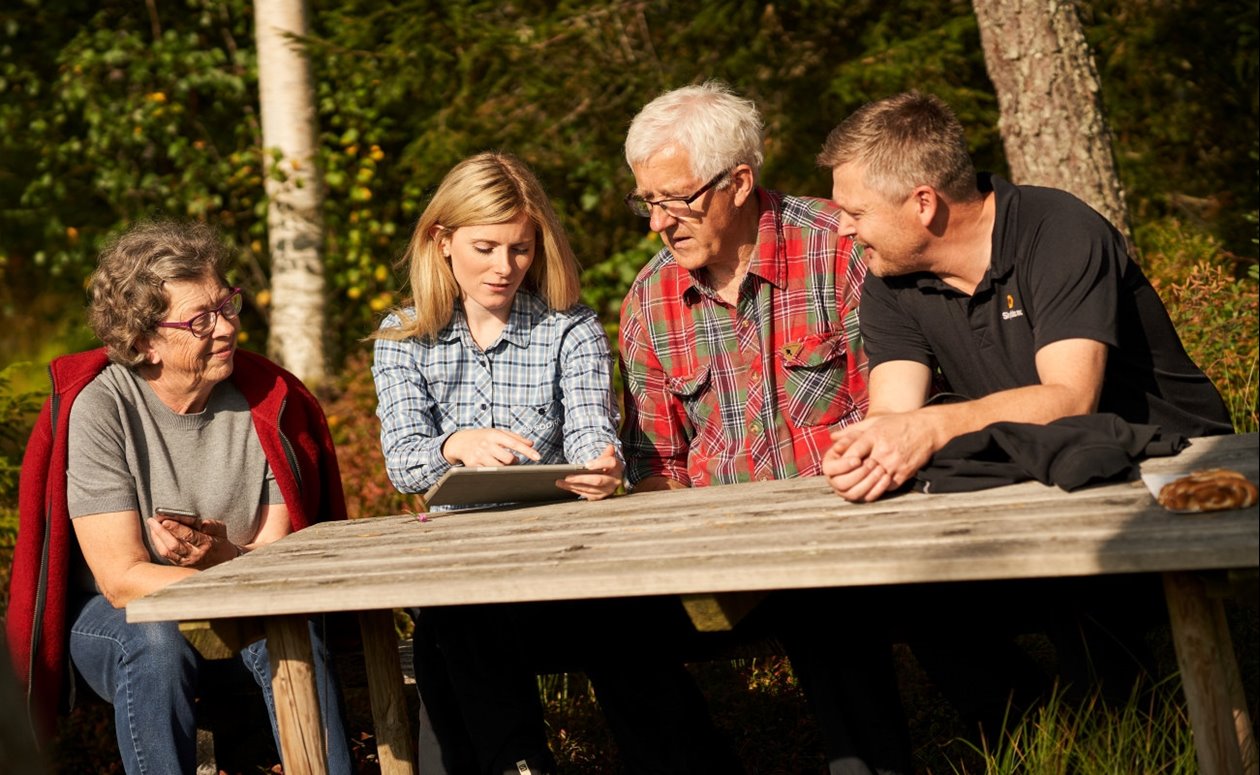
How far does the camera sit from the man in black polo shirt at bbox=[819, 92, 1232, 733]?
3.43 metres

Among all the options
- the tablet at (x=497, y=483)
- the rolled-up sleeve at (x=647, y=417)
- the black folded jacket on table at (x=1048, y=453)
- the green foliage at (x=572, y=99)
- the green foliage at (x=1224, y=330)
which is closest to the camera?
the black folded jacket on table at (x=1048, y=453)

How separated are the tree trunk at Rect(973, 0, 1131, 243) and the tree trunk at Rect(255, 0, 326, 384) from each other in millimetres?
4008

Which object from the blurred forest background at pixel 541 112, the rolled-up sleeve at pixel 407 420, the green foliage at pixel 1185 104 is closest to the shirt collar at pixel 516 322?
the rolled-up sleeve at pixel 407 420

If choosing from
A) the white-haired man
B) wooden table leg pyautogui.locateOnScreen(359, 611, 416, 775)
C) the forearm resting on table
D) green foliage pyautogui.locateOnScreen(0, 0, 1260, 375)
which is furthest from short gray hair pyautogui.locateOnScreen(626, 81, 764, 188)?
green foliage pyautogui.locateOnScreen(0, 0, 1260, 375)

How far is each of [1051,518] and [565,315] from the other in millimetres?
1756

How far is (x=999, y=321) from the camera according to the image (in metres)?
3.53

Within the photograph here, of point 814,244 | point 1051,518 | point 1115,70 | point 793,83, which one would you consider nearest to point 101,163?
point 793,83

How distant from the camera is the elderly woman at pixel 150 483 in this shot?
3.65m

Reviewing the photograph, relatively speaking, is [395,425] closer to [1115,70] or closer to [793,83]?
[793,83]

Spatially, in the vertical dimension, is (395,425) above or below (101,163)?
below

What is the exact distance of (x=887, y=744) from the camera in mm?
3334

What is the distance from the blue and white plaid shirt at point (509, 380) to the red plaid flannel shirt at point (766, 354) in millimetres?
219

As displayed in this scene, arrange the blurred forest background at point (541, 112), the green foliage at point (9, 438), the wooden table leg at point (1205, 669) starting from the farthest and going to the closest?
1. the blurred forest background at point (541, 112)
2. the green foliage at point (9, 438)
3. the wooden table leg at point (1205, 669)

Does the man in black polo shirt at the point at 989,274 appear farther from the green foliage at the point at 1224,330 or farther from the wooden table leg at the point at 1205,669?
the green foliage at the point at 1224,330
